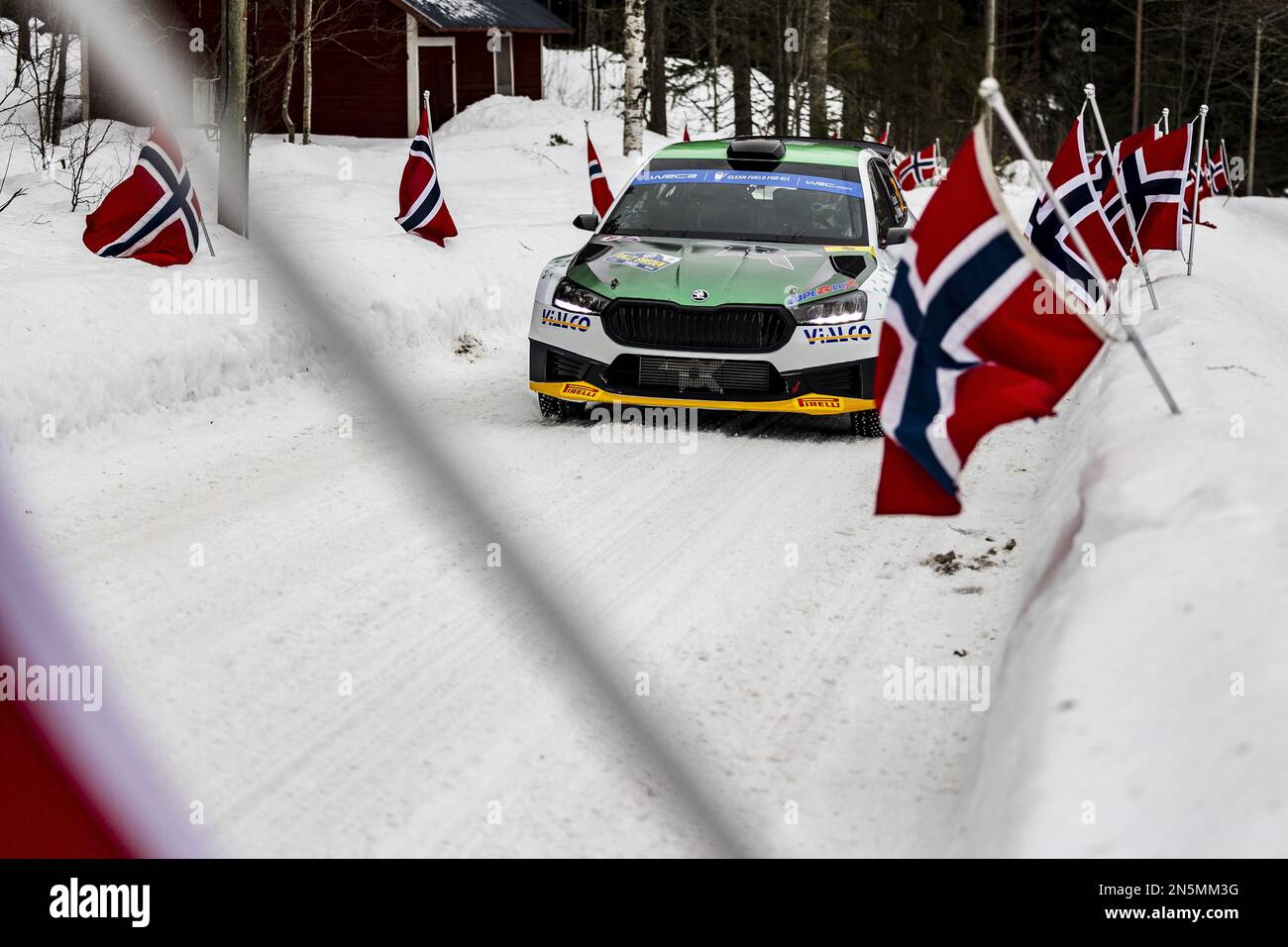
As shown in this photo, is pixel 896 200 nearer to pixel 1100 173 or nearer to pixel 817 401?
pixel 1100 173

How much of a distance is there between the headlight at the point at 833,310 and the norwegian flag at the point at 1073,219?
1.09 m

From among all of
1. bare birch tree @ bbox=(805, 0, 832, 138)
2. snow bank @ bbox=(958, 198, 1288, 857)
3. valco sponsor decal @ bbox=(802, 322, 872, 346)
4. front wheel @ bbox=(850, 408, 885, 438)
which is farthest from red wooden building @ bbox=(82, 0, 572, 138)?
snow bank @ bbox=(958, 198, 1288, 857)

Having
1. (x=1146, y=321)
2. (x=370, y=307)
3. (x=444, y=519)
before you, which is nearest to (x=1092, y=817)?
(x=444, y=519)

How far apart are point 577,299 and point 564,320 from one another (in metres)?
0.16

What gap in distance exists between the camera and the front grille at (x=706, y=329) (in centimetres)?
866

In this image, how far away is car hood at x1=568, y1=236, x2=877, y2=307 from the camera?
874cm

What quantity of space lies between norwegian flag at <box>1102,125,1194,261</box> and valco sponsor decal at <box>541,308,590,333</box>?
156 inches

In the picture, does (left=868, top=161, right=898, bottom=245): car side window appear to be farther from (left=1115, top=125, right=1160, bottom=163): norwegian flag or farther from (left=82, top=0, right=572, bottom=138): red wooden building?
(left=82, top=0, right=572, bottom=138): red wooden building

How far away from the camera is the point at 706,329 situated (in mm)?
8703

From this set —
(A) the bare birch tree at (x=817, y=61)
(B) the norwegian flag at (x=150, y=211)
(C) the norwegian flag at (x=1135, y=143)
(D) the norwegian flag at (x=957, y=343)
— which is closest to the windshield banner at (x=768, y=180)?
(C) the norwegian flag at (x=1135, y=143)

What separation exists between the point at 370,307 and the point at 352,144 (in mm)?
24635

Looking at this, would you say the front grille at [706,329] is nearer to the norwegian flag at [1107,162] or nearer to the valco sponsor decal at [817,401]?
the valco sponsor decal at [817,401]

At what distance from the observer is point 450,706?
14.9ft

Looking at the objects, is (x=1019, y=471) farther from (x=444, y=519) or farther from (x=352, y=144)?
(x=352, y=144)
